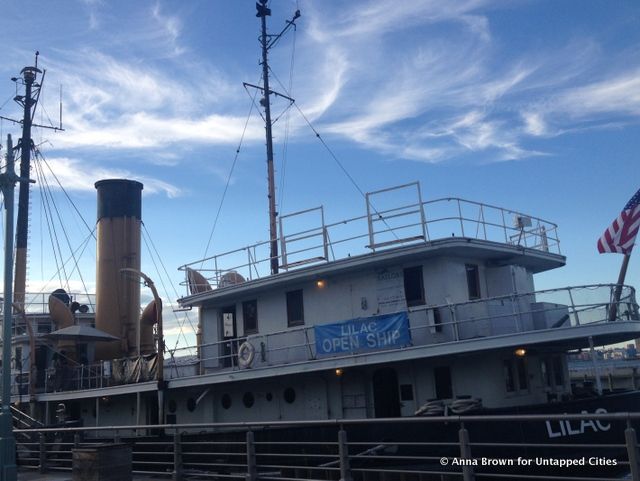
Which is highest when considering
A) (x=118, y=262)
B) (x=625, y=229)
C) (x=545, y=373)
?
(x=118, y=262)

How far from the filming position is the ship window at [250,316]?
18.1 m

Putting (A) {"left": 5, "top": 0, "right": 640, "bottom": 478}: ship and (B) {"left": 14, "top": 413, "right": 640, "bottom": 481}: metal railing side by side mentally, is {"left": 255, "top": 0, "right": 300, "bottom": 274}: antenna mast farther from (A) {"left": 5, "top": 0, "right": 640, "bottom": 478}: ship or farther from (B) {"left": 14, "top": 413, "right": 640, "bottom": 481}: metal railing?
(B) {"left": 14, "top": 413, "right": 640, "bottom": 481}: metal railing

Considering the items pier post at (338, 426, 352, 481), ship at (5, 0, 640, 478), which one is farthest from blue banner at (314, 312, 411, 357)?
pier post at (338, 426, 352, 481)

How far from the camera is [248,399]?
55.5 ft

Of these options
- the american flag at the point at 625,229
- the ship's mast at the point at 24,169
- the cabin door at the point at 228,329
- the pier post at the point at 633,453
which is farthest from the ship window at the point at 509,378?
the ship's mast at the point at 24,169

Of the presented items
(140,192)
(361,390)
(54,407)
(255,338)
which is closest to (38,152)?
(140,192)

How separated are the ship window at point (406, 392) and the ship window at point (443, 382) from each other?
0.64 m

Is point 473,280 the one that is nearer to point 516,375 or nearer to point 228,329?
point 516,375

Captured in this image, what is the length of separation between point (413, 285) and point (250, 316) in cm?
526

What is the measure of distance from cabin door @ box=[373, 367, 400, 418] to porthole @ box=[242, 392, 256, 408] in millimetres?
3595

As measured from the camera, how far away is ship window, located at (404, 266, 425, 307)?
49.8ft

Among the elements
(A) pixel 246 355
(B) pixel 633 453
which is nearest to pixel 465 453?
(B) pixel 633 453

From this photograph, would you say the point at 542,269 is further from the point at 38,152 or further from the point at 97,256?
the point at 38,152

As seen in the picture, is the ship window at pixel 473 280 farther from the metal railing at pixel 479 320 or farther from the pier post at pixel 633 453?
the pier post at pixel 633 453
